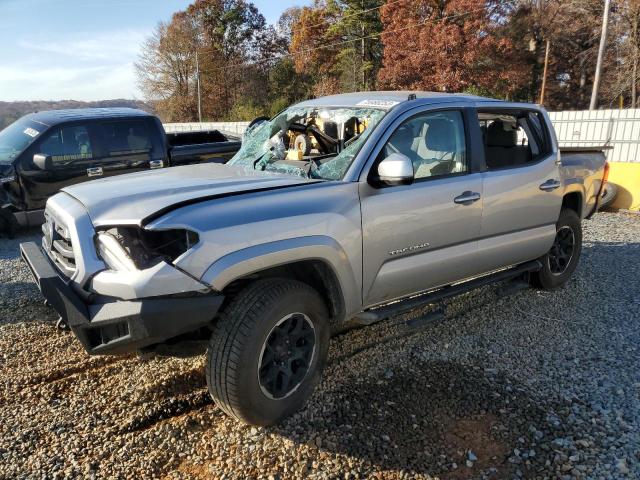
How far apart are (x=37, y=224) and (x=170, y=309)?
229 inches

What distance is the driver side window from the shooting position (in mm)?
3692

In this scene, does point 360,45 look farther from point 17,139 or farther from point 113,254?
point 113,254

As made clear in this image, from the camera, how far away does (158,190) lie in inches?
118

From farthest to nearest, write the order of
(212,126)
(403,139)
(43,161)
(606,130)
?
(212,126) → (606,130) → (43,161) → (403,139)

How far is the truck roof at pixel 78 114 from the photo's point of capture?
24.4ft

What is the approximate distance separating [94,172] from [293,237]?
18.6 ft

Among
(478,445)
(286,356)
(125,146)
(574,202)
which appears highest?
(125,146)

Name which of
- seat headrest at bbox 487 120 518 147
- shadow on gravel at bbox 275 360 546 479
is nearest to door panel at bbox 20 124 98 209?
seat headrest at bbox 487 120 518 147

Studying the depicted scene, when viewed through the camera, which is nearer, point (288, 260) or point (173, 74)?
point (288, 260)

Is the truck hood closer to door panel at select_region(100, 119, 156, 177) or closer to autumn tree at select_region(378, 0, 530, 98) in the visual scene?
door panel at select_region(100, 119, 156, 177)

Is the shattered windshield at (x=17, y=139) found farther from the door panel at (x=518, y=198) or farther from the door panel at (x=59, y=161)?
the door panel at (x=518, y=198)

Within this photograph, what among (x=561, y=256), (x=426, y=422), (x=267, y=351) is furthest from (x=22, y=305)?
(x=561, y=256)

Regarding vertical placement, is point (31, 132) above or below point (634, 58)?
below

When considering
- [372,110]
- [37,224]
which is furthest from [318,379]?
[37,224]
